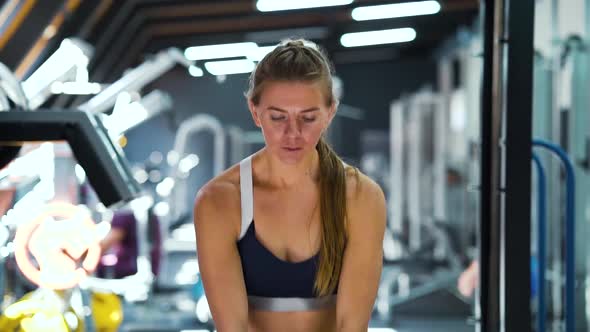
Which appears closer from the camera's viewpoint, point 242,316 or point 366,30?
point 242,316

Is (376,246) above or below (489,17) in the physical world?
below

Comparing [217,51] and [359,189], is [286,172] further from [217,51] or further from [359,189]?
[217,51]

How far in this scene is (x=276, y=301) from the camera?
1700 mm

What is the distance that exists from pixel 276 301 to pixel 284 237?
0.14 m

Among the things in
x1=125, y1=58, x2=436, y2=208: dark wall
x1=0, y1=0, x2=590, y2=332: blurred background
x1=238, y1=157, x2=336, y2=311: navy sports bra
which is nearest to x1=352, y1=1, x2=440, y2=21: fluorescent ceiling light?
x1=0, y1=0, x2=590, y2=332: blurred background

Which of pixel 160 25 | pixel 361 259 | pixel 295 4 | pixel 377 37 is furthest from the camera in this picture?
pixel 377 37

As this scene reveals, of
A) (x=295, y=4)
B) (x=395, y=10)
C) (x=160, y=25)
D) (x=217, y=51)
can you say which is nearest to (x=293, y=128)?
(x=295, y=4)

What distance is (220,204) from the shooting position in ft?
5.57

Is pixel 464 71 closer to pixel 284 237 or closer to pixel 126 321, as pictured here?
pixel 126 321

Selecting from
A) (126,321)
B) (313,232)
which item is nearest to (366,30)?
(126,321)

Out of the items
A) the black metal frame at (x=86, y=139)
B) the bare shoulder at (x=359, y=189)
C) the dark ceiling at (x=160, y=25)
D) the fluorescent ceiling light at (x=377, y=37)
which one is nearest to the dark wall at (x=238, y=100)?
the dark ceiling at (x=160, y=25)

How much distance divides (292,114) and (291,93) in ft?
0.14

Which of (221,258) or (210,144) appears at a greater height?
(210,144)

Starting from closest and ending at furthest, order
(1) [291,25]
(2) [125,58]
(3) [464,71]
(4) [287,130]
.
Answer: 1. (4) [287,130]
2. (2) [125,58]
3. (1) [291,25]
4. (3) [464,71]
